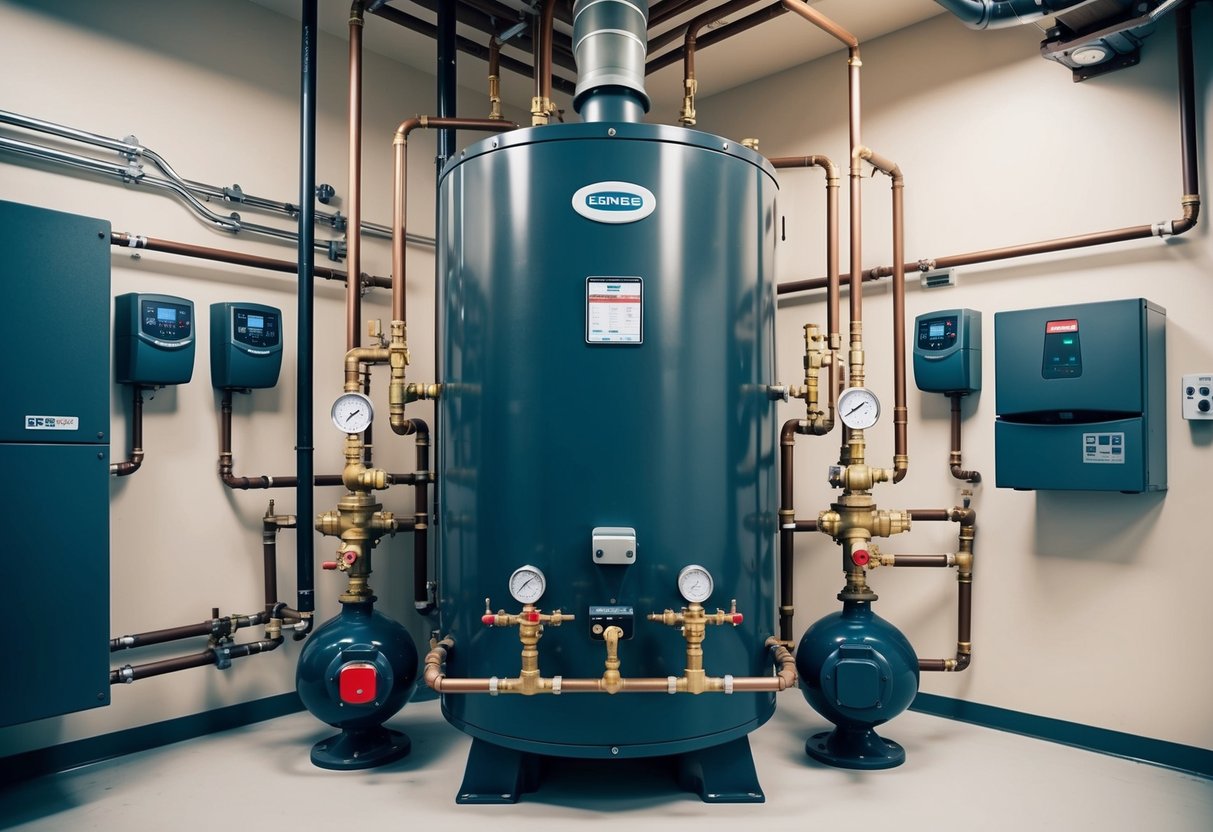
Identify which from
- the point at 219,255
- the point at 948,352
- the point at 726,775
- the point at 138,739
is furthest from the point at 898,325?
the point at 138,739

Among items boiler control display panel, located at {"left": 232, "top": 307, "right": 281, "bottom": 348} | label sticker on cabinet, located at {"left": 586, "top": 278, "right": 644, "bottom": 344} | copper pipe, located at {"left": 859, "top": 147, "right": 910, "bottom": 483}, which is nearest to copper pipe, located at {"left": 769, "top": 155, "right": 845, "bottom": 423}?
copper pipe, located at {"left": 859, "top": 147, "right": 910, "bottom": 483}

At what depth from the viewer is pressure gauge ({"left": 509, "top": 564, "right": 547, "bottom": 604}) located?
2.00 m

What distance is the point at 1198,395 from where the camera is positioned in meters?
2.42

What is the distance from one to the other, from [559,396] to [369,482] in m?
0.83

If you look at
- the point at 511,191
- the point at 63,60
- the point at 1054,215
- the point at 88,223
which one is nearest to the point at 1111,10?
the point at 1054,215

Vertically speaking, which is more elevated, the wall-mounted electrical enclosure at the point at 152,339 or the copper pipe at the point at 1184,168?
the copper pipe at the point at 1184,168

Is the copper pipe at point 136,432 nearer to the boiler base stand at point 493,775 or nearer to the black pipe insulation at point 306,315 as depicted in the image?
→ the black pipe insulation at point 306,315

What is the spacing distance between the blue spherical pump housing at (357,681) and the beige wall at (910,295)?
627mm

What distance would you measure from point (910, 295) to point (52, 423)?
3.00 meters

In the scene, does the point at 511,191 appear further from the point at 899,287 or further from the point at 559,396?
the point at 899,287

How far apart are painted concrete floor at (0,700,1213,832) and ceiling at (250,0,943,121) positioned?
277 centimetres

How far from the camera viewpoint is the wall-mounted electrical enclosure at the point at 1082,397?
2367 millimetres

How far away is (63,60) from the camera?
2514 mm

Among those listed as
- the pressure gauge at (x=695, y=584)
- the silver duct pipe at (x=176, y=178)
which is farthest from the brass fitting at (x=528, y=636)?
the silver duct pipe at (x=176, y=178)
